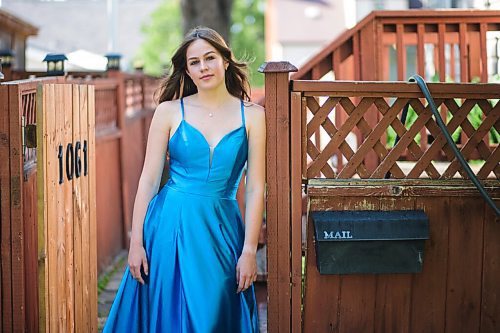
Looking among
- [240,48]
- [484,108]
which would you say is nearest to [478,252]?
[484,108]

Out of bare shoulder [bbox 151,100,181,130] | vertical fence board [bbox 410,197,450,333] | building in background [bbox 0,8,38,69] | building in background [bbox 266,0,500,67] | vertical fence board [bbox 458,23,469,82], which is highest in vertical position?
building in background [bbox 266,0,500,67]

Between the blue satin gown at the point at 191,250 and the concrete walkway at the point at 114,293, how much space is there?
157 cm

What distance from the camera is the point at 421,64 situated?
6.52 meters

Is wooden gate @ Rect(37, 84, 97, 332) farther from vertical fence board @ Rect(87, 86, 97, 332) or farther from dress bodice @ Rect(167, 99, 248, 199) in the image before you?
dress bodice @ Rect(167, 99, 248, 199)

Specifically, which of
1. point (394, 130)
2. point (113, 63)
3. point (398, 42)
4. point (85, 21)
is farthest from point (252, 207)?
point (85, 21)

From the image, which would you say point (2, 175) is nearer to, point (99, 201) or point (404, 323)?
point (404, 323)

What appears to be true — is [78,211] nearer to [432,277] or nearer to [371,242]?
[371,242]

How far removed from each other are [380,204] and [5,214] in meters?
1.82

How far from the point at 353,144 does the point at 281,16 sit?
1108 inches

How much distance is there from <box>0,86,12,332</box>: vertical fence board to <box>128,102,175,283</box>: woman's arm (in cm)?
56

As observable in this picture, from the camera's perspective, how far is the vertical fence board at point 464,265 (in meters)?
4.41

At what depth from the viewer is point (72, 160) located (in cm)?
453

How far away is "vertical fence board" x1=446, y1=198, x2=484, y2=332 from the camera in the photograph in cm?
441

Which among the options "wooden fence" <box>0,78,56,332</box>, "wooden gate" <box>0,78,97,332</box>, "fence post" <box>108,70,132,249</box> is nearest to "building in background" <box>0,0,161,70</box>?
"fence post" <box>108,70,132,249</box>
